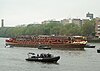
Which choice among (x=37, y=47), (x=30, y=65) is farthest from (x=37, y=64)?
(x=37, y=47)

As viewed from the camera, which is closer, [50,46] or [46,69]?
[46,69]

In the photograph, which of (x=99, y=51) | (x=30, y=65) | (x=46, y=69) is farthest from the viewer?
(x=99, y=51)

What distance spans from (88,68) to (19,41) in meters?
75.5

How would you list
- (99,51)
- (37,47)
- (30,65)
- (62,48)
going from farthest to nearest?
(37,47) → (62,48) → (99,51) → (30,65)

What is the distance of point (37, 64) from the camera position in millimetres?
77750

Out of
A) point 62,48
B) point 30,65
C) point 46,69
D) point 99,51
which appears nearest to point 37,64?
point 30,65

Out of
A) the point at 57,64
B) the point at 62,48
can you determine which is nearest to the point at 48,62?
the point at 57,64

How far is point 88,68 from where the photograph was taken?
7362 centimetres

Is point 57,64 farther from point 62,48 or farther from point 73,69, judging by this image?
point 62,48

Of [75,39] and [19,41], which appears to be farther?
[19,41]

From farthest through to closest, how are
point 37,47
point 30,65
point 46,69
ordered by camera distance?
point 37,47, point 30,65, point 46,69

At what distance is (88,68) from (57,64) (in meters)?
6.92

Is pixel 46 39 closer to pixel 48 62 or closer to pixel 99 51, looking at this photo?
pixel 99 51

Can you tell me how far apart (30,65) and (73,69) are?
8.34 m
